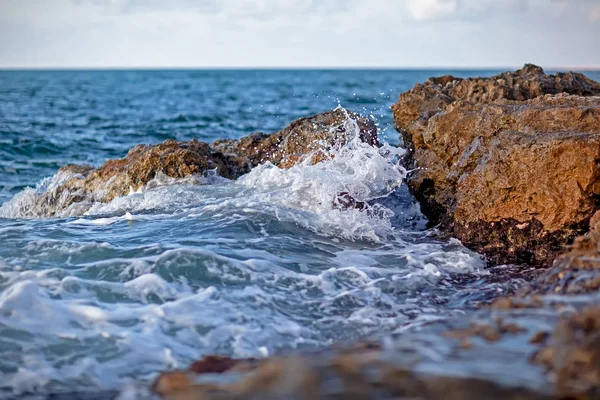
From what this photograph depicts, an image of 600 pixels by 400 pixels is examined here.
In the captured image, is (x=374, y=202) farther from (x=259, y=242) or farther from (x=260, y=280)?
(x=260, y=280)

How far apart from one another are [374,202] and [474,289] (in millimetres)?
2179

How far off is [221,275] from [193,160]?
3.05 meters

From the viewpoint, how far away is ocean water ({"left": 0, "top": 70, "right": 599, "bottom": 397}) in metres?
3.57

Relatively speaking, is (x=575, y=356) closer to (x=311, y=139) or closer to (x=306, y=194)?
(x=306, y=194)

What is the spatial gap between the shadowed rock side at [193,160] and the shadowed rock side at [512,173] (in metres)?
0.99

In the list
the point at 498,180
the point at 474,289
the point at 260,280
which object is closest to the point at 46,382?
the point at 260,280

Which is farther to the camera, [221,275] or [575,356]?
[221,275]

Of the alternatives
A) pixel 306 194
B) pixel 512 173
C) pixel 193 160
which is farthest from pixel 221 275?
pixel 193 160

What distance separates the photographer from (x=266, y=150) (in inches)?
308

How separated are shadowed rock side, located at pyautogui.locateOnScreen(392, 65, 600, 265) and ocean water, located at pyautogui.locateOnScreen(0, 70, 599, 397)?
0.27m

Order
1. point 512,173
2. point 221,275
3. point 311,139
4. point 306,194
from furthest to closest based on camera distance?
point 311,139
point 306,194
point 512,173
point 221,275

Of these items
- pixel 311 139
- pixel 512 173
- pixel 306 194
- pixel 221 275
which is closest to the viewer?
pixel 221 275

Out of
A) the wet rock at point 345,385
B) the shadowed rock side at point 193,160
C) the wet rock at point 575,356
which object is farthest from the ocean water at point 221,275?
the wet rock at point 575,356

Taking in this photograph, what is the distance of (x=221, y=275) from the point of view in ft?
15.3
